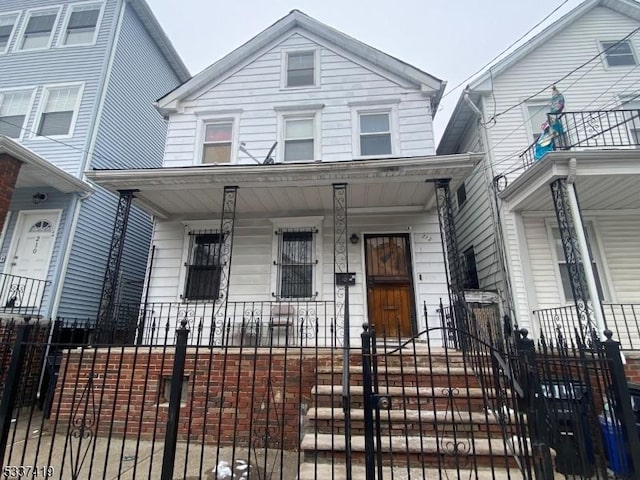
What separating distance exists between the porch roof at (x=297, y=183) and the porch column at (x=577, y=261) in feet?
5.45

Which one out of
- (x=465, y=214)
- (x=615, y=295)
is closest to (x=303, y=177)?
(x=465, y=214)

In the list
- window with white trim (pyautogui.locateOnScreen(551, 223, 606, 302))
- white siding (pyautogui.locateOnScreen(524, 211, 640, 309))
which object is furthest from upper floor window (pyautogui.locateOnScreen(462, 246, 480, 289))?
window with white trim (pyautogui.locateOnScreen(551, 223, 606, 302))

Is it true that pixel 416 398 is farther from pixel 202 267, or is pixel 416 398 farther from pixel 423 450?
pixel 202 267

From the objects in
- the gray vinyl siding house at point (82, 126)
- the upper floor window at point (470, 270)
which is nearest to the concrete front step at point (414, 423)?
the upper floor window at point (470, 270)

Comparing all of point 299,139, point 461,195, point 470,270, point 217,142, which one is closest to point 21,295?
point 217,142

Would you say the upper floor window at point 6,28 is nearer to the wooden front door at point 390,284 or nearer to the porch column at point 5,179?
the porch column at point 5,179

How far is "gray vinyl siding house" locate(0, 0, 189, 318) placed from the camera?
798 centimetres

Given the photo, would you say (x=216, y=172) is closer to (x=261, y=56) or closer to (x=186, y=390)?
(x=186, y=390)

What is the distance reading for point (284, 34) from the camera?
915cm

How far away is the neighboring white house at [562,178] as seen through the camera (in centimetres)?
592

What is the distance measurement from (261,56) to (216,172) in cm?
468

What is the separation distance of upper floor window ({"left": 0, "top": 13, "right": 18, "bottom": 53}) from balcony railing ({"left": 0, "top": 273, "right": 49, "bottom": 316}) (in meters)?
7.63

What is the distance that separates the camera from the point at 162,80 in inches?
484

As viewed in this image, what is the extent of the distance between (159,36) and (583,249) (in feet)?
44.6
